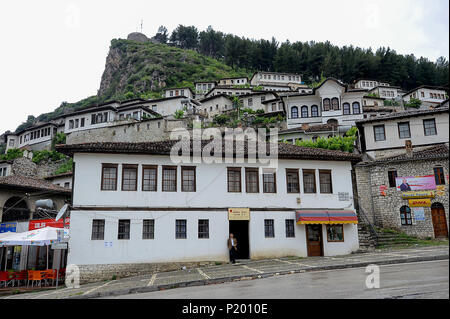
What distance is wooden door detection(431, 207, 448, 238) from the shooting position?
849 inches

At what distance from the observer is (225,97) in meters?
61.3

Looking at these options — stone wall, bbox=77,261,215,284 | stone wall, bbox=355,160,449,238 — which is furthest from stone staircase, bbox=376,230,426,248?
stone wall, bbox=77,261,215,284

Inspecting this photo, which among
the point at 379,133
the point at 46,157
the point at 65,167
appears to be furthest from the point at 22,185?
the point at 46,157

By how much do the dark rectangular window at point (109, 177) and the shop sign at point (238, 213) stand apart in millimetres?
6147

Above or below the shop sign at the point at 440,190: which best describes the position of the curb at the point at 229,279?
below

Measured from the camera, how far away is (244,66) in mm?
106688

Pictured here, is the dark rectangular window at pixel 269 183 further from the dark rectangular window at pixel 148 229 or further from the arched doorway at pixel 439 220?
the arched doorway at pixel 439 220

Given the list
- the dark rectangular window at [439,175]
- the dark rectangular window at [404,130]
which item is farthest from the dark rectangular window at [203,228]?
the dark rectangular window at [404,130]

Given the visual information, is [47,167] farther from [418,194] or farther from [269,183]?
[418,194]

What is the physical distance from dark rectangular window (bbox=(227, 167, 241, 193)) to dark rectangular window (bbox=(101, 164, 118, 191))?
20.0 feet

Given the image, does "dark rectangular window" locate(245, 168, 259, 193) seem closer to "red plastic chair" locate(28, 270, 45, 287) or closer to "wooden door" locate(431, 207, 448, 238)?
"red plastic chair" locate(28, 270, 45, 287)

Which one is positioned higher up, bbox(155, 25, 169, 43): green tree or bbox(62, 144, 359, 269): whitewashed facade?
bbox(155, 25, 169, 43): green tree

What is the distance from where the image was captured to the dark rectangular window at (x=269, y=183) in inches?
758
